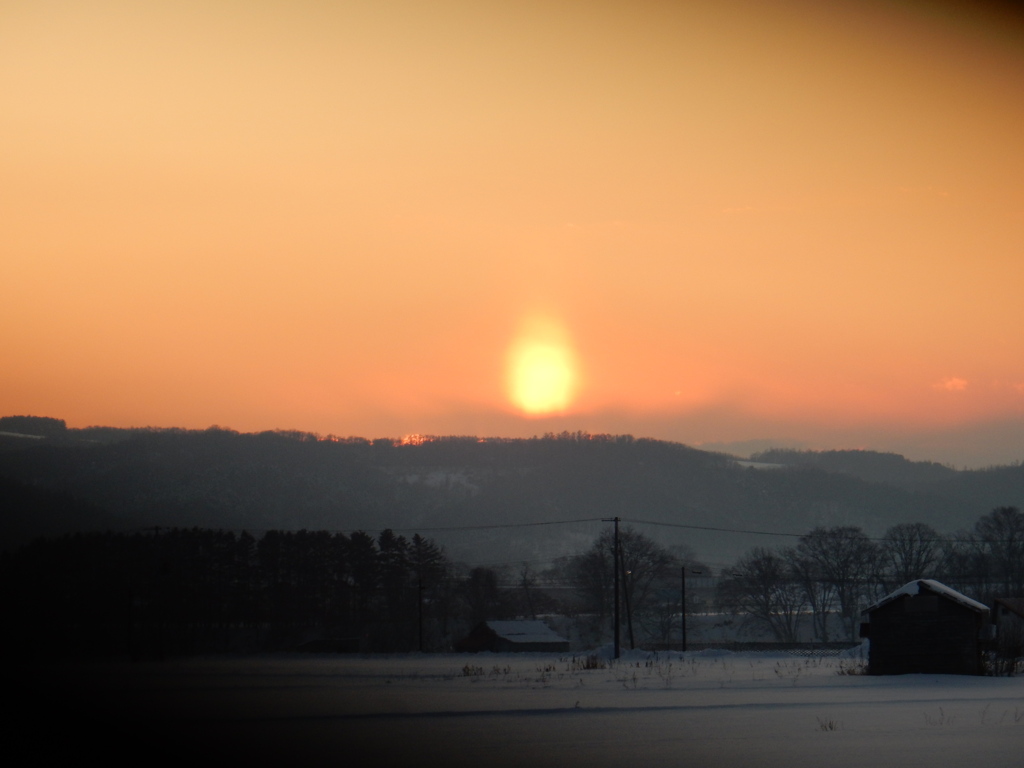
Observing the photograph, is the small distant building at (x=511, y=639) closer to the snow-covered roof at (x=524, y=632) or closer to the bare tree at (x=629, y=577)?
the snow-covered roof at (x=524, y=632)

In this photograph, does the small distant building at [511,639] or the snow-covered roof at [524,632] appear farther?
the snow-covered roof at [524,632]

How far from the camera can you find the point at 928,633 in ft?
141

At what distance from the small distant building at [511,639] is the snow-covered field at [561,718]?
4507cm

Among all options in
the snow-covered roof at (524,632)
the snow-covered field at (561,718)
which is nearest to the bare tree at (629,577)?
the snow-covered roof at (524,632)

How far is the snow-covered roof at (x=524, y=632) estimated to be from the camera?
294ft

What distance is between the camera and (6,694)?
32.5 m

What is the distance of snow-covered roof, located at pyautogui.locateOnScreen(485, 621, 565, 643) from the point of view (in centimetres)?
8962

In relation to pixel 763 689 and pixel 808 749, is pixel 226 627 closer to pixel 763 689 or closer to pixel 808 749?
pixel 763 689

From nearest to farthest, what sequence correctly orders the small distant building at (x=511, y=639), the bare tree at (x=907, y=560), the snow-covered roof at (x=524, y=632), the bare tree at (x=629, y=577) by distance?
the small distant building at (x=511, y=639) → the snow-covered roof at (x=524, y=632) → the bare tree at (x=907, y=560) → the bare tree at (x=629, y=577)

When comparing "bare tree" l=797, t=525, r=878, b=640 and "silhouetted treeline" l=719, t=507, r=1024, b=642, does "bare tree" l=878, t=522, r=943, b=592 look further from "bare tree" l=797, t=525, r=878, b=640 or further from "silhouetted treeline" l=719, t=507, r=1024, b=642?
"bare tree" l=797, t=525, r=878, b=640

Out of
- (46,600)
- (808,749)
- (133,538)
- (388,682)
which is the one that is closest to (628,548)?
(133,538)

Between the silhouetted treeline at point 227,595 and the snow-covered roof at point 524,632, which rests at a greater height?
the silhouetted treeline at point 227,595

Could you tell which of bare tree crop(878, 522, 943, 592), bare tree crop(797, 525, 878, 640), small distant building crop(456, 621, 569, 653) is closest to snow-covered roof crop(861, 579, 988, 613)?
small distant building crop(456, 621, 569, 653)

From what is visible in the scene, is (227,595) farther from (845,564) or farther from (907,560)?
(907,560)
